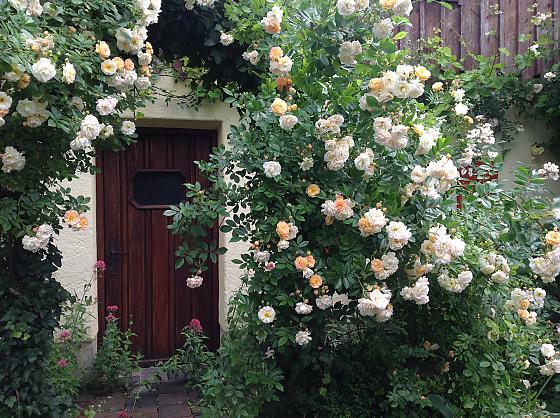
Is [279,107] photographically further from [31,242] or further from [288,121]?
[31,242]

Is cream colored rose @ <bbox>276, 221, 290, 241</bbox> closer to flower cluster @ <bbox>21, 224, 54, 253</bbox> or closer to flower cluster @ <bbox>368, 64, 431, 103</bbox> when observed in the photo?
flower cluster @ <bbox>368, 64, 431, 103</bbox>

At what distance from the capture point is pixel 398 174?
2.10 meters

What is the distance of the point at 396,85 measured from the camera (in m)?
1.96

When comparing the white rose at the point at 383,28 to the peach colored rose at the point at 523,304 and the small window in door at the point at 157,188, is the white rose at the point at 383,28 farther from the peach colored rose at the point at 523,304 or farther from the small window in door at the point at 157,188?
the small window in door at the point at 157,188

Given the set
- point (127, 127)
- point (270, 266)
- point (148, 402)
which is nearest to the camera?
point (270, 266)

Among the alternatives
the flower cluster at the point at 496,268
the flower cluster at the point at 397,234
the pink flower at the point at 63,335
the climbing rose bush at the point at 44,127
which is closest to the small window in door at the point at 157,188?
the pink flower at the point at 63,335

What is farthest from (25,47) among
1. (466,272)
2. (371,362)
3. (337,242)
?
(371,362)

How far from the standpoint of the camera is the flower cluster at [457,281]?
78.1 inches

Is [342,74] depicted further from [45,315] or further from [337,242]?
[45,315]

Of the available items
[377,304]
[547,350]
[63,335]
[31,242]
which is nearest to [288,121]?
[377,304]

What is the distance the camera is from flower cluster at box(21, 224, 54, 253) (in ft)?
6.61

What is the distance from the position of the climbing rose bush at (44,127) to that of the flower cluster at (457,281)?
1463 millimetres

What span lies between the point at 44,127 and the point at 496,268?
188 cm

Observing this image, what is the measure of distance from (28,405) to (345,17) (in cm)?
214
